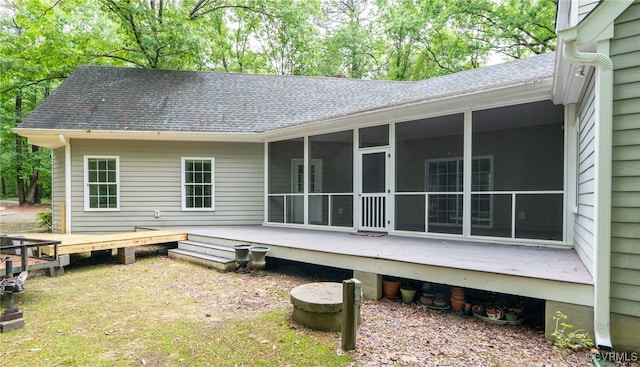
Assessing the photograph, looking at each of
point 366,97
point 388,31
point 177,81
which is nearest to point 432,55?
point 388,31

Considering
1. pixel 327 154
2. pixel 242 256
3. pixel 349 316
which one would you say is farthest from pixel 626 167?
pixel 327 154

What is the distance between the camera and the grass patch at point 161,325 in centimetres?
291

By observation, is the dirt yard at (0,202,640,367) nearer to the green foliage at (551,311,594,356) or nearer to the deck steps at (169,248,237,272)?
the green foliage at (551,311,594,356)

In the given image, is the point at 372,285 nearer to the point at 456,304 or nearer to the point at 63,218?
the point at 456,304

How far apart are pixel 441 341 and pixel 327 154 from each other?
6.86 meters

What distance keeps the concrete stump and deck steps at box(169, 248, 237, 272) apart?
2598 mm

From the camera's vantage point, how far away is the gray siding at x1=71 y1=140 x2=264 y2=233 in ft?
28.9

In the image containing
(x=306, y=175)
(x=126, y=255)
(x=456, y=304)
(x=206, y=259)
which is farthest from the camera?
(x=306, y=175)

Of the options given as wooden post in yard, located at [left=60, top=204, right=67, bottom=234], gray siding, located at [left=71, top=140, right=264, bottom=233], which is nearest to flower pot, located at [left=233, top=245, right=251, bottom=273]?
gray siding, located at [left=71, top=140, right=264, bottom=233]

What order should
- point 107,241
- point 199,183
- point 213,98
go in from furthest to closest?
point 213,98, point 199,183, point 107,241

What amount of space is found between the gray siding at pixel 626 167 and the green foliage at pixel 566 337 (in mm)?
362

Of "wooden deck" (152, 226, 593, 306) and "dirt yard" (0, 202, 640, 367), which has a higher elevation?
"wooden deck" (152, 226, 593, 306)

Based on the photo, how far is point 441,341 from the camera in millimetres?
3225

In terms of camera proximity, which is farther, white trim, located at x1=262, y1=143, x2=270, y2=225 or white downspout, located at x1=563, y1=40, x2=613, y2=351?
white trim, located at x1=262, y1=143, x2=270, y2=225
